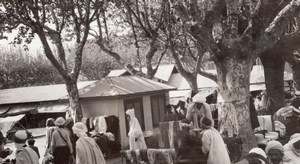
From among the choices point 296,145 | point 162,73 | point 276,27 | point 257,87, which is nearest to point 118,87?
point 276,27

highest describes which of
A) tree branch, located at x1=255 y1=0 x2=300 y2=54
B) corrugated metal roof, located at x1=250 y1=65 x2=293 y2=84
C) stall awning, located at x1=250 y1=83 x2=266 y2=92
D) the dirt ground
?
tree branch, located at x1=255 y1=0 x2=300 y2=54

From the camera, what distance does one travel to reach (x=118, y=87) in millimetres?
15320

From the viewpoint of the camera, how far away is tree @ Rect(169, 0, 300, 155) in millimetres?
10680

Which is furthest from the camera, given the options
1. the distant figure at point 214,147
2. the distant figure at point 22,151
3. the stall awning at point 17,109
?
the stall awning at point 17,109

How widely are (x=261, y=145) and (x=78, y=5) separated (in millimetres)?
10614

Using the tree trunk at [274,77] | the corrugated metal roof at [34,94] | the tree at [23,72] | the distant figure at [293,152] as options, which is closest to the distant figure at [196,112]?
the distant figure at [293,152]

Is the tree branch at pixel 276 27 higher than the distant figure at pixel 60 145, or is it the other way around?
the tree branch at pixel 276 27

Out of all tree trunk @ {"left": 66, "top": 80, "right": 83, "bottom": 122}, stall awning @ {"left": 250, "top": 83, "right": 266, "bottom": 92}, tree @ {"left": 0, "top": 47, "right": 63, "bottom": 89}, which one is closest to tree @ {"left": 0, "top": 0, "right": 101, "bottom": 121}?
tree trunk @ {"left": 66, "top": 80, "right": 83, "bottom": 122}

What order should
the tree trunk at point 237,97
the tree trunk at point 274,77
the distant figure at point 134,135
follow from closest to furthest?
the tree trunk at point 237,97, the distant figure at point 134,135, the tree trunk at point 274,77

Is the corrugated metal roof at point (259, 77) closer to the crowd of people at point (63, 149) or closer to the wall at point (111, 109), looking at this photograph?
the wall at point (111, 109)

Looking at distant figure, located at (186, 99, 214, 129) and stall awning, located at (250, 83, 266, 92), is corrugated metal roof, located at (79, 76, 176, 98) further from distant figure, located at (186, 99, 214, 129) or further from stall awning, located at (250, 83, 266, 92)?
stall awning, located at (250, 83, 266, 92)

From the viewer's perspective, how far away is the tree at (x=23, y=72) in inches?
1657

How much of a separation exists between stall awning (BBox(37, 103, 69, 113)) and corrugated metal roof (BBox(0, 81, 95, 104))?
449 millimetres

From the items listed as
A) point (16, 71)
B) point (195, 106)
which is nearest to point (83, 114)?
point (195, 106)
